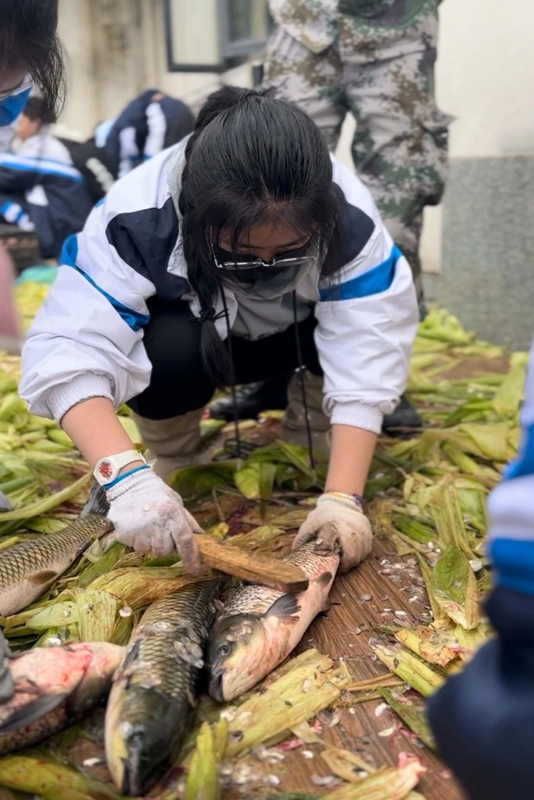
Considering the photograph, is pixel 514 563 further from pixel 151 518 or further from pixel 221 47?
pixel 221 47

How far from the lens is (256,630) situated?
1.72 m

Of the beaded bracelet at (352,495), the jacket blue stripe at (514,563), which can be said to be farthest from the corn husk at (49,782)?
the beaded bracelet at (352,495)

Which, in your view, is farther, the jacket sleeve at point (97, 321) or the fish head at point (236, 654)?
the jacket sleeve at point (97, 321)

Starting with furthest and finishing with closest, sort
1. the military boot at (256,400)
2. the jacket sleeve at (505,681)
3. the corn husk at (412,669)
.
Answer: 1. the military boot at (256,400)
2. the corn husk at (412,669)
3. the jacket sleeve at (505,681)

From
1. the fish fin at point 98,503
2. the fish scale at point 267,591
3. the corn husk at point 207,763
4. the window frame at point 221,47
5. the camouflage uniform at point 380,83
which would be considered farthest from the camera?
the window frame at point 221,47

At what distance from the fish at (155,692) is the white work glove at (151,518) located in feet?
0.39

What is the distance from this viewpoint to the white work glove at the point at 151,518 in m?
1.83

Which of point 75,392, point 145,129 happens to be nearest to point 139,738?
point 75,392

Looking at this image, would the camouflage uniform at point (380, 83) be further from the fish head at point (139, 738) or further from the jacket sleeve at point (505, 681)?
the jacket sleeve at point (505, 681)

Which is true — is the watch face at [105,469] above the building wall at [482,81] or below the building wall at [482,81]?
below

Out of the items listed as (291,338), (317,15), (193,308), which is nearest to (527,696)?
(193,308)

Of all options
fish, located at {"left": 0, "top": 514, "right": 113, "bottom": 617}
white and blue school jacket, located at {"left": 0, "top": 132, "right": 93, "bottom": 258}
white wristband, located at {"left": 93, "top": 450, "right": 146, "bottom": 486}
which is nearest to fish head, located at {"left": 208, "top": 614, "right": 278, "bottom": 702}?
white wristband, located at {"left": 93, "top": 450, "right": 146, "bottom": 486}

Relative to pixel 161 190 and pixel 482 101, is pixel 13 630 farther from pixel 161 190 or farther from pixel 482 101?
pixel 482 101

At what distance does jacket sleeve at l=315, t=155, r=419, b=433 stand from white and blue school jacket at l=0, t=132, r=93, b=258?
16.8 ft
